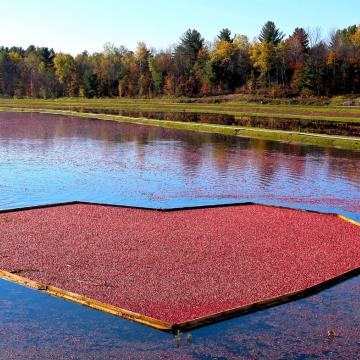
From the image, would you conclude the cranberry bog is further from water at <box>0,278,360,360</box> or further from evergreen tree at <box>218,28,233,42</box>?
evergreen tree at <box>218,28,233,42</box>

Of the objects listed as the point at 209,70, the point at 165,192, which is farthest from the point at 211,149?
the point at 209,70

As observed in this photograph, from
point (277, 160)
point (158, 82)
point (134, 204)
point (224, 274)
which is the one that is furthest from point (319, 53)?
point (224, 274)

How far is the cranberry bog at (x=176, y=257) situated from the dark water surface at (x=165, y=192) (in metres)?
0.34

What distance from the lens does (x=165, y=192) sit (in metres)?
19.3

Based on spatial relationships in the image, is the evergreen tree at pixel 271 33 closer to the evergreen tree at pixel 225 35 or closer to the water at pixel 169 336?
the evergreen tree at pixel 225 35

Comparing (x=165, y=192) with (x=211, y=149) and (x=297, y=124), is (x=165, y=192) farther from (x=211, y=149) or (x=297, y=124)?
(x=297, y=124)

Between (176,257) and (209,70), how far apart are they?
7832 centimetres

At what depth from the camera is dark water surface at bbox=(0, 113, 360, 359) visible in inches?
330

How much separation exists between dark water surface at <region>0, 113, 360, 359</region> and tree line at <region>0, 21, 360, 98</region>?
42.5 metres

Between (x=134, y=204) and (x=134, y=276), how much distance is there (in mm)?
6800

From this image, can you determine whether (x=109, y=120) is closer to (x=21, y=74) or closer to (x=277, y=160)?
(x=277, y=160)

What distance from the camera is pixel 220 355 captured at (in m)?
8.16

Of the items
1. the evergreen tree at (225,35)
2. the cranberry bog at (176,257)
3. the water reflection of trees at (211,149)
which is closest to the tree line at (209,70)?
the evergreen tree at (225,35)

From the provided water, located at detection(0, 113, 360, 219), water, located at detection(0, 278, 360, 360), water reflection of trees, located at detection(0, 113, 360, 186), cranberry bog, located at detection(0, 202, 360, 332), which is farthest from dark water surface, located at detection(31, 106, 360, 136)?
water, located at detection(0, 278, 360, 360)
